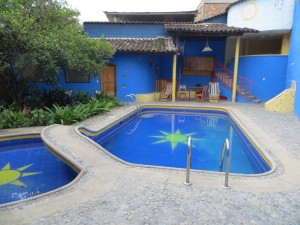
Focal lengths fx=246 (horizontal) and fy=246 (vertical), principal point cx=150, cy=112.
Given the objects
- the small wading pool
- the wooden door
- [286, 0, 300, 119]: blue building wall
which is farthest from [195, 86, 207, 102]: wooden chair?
the wooden door

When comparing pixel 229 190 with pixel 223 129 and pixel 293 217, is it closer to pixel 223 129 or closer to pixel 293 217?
pixel 293 217

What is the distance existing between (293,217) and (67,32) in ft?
30.4

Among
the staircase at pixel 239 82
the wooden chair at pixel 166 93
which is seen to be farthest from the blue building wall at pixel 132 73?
the staircase at pixel 239 82

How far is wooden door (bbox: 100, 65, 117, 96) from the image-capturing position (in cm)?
1424

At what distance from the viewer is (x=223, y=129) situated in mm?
10391

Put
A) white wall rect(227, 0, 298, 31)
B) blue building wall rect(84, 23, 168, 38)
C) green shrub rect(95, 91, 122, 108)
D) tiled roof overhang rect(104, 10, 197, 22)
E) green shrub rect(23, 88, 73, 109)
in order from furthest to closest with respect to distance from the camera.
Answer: tiled roof overhang rect(104, 10, 197, 22), blue building wall rect(84, 23, 168, 38), white wall rect(227, 0, 298, 31), green shrub rect(95, 91, 122, 108), green shrub rect(23, 88, 73, 109)

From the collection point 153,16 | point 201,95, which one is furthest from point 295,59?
point 153,16

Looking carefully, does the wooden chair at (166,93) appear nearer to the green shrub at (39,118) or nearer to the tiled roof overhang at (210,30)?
the tiled roof overhang at (210,30)

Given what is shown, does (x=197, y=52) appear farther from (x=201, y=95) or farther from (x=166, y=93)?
(x=166, y=93)

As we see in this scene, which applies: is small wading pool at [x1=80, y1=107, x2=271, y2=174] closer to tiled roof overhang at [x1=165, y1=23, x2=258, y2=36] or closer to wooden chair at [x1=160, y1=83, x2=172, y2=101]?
wooden chair at [x1=160, y1=83, x2=172, y2=101]

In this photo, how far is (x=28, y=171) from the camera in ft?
19.6

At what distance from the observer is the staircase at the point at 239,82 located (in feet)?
49.2

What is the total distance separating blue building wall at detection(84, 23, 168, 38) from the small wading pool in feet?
19.3

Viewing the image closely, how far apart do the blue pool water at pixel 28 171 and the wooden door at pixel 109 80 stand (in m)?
6.96
